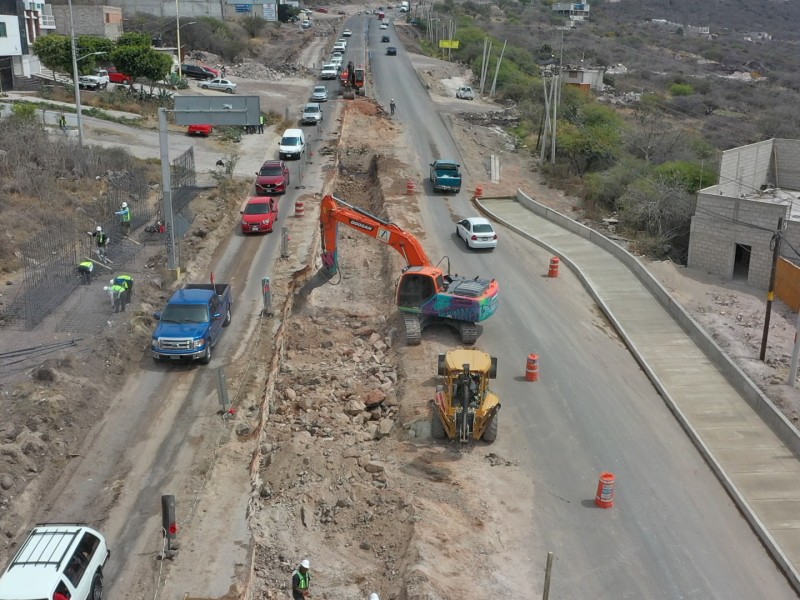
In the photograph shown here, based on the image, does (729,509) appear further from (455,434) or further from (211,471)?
(211,471)

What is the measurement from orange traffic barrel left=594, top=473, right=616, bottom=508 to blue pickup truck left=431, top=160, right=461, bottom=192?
28741 millimetres

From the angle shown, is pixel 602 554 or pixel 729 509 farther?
pixel 729 509

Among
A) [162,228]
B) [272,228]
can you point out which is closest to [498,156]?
[272,228]

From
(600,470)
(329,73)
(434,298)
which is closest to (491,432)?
(600,470)

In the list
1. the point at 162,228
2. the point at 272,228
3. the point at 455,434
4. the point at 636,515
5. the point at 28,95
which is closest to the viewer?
the point at 636,515

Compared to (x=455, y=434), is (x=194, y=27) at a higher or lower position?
higher

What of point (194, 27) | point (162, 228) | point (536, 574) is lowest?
point (536, 574)

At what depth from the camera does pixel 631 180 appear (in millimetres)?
44156

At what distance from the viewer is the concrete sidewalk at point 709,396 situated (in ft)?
65.2

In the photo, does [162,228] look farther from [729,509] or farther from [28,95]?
[28,95]

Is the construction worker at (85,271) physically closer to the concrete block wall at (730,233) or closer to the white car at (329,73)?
the concrete block wall at (730,233)

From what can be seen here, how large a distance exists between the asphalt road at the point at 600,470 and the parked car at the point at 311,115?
31.3 metres

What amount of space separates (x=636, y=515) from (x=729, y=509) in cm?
242

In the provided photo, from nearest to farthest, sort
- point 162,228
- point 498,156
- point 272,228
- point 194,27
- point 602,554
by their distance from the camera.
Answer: point 602,554 → point 162,228 → point 272,228 → point 498,156 → point 194,27
